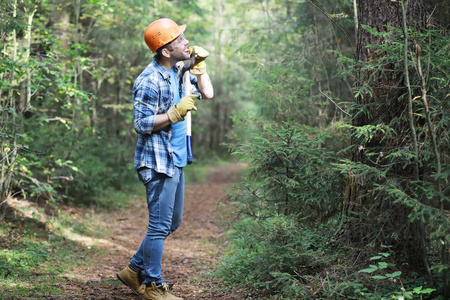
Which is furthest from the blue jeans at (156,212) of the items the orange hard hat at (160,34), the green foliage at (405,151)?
the green foliage at (405,151)

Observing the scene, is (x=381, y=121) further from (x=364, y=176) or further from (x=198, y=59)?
(x=198, y=59)

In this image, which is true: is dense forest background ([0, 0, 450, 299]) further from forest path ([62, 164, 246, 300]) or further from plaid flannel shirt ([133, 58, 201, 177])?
plaid flannel shirt ([133, 58, 201, 177])

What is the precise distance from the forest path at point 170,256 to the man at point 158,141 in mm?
538

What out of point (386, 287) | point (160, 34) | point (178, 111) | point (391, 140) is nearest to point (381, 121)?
point (391, 140)

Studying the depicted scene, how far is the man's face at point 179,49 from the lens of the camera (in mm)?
3691

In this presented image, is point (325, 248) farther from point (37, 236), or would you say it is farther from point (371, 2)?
point (37, 236)

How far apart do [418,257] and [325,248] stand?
80 cm

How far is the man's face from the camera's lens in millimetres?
3691

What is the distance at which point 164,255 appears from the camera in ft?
20.9

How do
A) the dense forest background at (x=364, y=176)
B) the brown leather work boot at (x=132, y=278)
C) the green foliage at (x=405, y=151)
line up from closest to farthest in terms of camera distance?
the green foliage at (x=405, y=151) < the dense forest background at (x=364, y=176) < the brown leather work boot at (x=132, y=278)

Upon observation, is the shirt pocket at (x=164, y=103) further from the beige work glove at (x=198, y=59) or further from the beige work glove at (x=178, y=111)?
the beige work glove at (x=198, y=59)

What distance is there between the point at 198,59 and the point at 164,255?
3578 mm

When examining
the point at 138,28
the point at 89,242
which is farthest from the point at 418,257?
the point at 138,28

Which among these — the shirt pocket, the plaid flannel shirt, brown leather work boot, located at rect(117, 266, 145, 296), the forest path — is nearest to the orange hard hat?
the plaid flannel shirt
